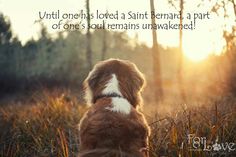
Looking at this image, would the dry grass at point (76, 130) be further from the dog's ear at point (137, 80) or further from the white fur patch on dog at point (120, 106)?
the dog's ear at point (137, 80)

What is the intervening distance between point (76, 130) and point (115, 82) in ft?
11.2

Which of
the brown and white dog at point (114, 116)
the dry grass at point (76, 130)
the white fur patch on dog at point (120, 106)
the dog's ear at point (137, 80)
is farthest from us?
the dog's ear at point (137, 80)

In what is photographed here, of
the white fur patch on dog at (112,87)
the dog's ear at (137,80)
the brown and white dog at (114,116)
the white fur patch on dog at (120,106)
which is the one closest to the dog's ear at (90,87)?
the brown and white dog at (114,116)

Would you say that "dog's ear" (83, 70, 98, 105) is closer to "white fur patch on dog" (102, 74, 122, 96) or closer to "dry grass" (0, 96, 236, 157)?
"white fur patch on dog" (102, 74, 122, 96)

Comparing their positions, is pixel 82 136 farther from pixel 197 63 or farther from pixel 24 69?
pixel 197 63

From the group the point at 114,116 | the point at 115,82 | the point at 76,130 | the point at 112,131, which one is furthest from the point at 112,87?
the point at 76,130

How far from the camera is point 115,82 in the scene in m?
5.45

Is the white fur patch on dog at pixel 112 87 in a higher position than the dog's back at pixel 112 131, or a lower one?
higher

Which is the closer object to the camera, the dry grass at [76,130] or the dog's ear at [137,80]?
the dry grass at [76,130]

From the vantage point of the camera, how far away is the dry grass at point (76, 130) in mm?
5297

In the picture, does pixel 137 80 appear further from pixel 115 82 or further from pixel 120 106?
pixel 120 106

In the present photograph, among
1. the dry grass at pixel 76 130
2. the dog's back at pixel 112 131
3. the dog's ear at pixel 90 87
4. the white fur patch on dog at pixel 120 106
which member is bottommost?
the dry grass at pixel 76 130

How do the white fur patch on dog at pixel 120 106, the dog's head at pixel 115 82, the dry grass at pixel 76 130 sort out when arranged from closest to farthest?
the white fur patch on dog at pixel 120 106 → the dry grass at pixel 76 130 → the dog's head at pixel 115 82

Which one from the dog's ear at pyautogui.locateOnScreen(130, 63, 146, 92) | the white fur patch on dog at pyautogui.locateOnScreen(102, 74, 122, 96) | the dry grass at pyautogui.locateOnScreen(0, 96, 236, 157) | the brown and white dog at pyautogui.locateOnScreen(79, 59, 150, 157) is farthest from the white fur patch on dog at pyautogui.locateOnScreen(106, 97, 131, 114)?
the dog's ear at pyautogui.locateOnScreen(130, 63, 146, 92)
